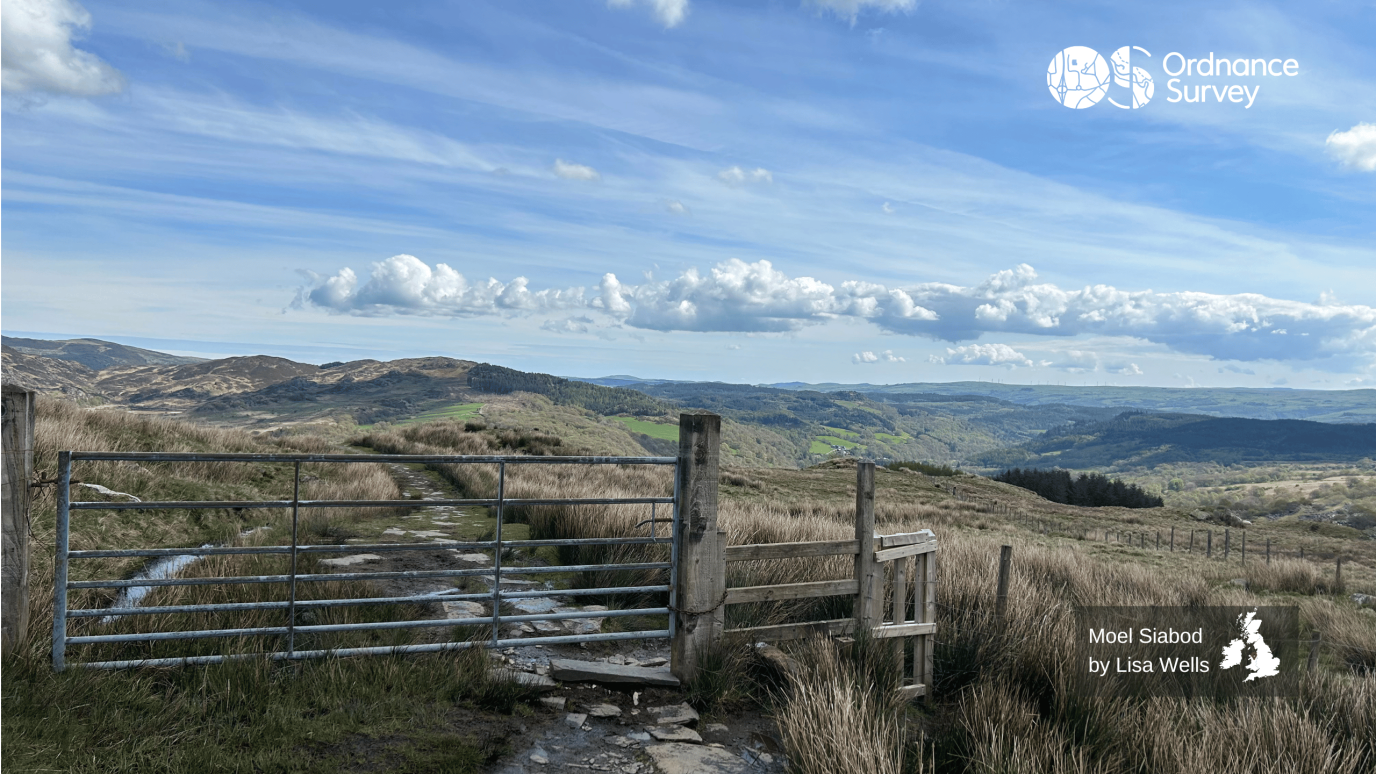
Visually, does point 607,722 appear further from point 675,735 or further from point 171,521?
point 171,521

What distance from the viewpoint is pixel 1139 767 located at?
4859mm

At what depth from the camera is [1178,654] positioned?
7480 millimetres

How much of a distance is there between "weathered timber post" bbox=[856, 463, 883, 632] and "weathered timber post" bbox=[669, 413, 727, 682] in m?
1.22

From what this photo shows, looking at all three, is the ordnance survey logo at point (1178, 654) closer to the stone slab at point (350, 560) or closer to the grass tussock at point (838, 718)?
the grass tussock at point (838, 718)

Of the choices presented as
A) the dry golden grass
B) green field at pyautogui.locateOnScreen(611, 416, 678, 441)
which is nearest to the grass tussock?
the dry golden grass

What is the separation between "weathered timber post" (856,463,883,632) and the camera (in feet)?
21.1

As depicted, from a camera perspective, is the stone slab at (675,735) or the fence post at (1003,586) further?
the fence post at (1003,586)

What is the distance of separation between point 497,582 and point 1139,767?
14.8 feet

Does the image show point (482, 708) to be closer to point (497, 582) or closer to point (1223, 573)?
point (497, 582)

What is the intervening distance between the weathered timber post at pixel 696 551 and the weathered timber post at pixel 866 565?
4.00 feet

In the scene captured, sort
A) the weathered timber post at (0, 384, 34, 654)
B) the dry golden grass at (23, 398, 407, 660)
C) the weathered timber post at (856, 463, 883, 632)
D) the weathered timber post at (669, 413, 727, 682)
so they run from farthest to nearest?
1. the weathered timber post at (856, 463, 883, 632)
2. the weathered timber post at (669, 413, 727, 682)
3. the dry golden grass at (23, 398, 407, 660)
4. the weathered timber post at (0, 384, 34, 654)

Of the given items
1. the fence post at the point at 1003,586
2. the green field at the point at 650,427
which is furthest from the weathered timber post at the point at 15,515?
the green field at the point at 650,427

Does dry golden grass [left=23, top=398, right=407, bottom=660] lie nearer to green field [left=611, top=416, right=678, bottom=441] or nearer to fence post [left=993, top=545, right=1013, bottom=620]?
fence post [left=993, top=545, right=1013, bottom=620]

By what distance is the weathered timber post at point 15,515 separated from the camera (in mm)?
4918
